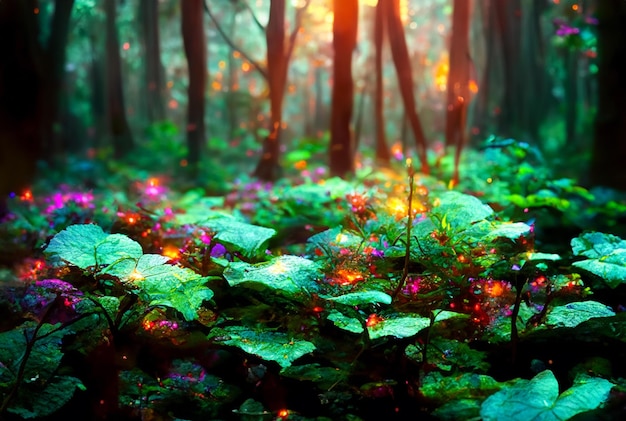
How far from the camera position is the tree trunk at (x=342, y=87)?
6879 millimetres

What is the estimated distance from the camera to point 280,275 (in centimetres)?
203

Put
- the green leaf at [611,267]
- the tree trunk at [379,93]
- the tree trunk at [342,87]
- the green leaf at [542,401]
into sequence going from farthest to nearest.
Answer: the tree trunk at [379,93], the tree trunk at [342,87], the green leaf at [611,267], the green leaf at [542,401]

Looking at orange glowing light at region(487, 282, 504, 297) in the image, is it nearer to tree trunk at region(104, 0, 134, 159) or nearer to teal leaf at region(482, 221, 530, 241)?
teal leaf at region(482, 221, 530, 241)

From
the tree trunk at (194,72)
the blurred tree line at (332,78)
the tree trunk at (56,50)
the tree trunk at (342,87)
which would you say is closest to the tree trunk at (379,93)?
the blurred tree line at (332,78)

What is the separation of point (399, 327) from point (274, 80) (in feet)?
21.6

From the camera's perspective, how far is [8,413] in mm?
1674

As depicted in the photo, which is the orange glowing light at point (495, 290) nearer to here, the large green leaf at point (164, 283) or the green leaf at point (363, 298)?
the green leaf at point (363, 298)

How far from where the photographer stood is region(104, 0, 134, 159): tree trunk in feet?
43.6

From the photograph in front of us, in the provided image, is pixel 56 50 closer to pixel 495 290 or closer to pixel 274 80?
pixel 274 80

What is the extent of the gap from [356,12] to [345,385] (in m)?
5.91

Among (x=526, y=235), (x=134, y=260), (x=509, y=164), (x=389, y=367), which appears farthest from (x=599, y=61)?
(x=134, y=260)

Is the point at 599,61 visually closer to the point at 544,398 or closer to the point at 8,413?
the point at 544,398

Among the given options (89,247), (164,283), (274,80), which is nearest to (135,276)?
(164,283)

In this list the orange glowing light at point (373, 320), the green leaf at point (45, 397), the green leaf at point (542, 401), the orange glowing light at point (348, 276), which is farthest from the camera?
the orange glowing light at point (348, 276)
